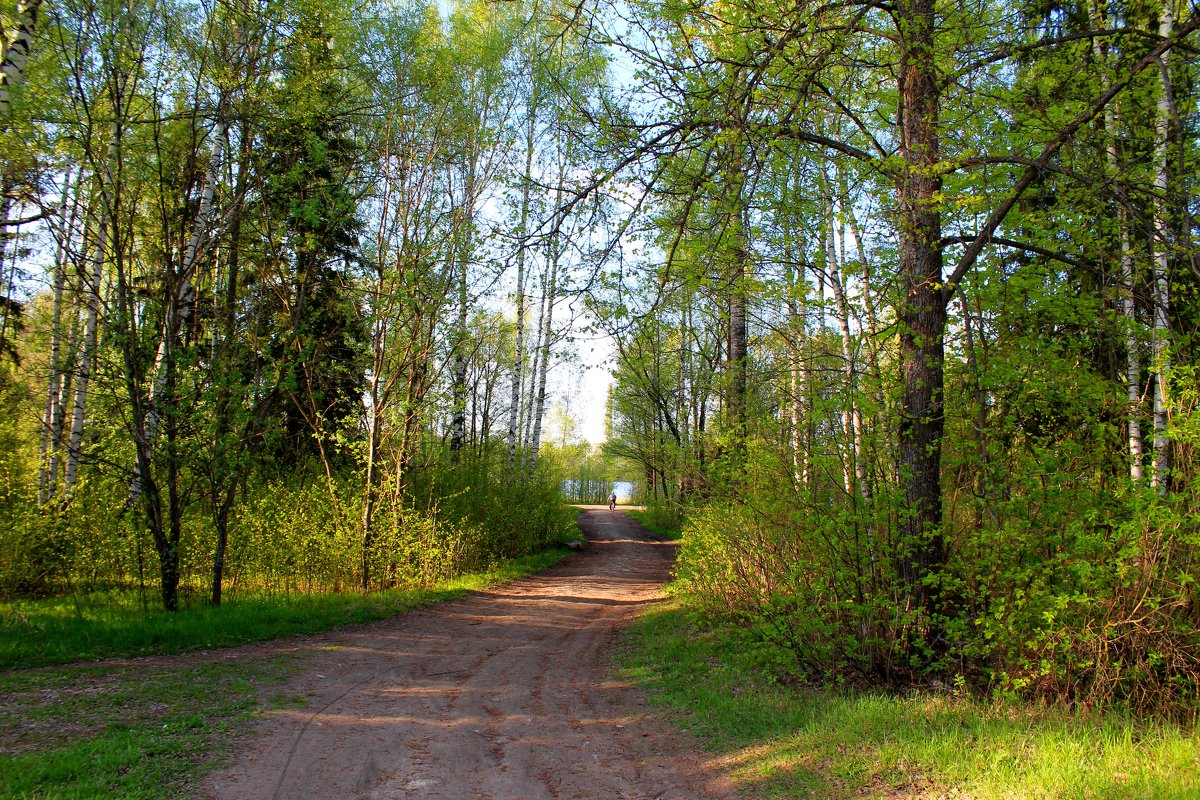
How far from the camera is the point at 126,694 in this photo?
17.6ft

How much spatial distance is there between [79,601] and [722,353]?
1739cm

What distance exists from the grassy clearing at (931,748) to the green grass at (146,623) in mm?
5498

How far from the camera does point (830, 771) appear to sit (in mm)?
4020

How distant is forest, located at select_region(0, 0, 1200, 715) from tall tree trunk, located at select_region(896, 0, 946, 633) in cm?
4

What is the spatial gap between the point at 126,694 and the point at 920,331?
25.1ft

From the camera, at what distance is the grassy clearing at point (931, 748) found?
130 inches

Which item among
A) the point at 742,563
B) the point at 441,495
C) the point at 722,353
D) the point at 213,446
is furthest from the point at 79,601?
the point at 722,353

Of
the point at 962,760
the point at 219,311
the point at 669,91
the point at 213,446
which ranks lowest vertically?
the point at 962,760

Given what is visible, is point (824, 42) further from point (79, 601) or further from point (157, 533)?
point (79, 601)

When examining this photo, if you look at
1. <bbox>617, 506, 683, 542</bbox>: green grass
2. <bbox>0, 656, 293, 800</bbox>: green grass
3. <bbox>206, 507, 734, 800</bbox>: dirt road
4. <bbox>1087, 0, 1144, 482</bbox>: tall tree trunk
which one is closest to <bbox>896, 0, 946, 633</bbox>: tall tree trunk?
<bbox>1087, 0, 1144, 482</bbox>: tall tree trunk

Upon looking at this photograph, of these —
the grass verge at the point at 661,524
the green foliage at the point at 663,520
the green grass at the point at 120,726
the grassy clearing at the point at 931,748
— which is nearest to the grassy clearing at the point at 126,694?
the green grass at the point at 120,726

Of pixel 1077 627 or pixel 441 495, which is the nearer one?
pixel 1077 627

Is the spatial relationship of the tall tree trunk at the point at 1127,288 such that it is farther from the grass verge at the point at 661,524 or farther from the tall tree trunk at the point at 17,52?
the grass verge at the point at 661,524

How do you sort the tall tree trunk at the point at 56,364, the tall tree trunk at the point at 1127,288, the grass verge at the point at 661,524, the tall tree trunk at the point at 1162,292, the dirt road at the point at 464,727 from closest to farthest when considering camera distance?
the dirt road at the point at 464,727 < the tall tree trunk at the point at 1162,292 < the tall tree trunk at the point at 1127,288 < the tall tree trunk at the point at 56,364 < the grass verge at the point at 661,524
